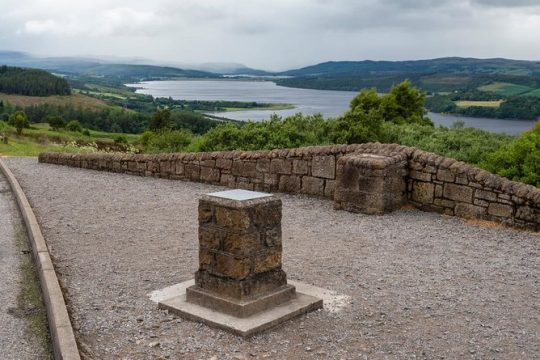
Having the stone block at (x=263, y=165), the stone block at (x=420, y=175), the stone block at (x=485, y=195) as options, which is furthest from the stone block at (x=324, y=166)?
the stone block at (x=485, y=195)

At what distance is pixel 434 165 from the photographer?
9031 millimetres

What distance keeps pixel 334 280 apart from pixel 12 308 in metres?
3.21

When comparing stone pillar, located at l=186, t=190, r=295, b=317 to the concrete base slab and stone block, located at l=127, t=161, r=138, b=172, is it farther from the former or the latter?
stone block, located at l=127, t=161, r=138, b=172

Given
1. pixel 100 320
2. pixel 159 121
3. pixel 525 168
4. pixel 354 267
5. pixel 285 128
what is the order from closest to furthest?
pixel 100 320 → pixel 354 267 → pixel 525 168 → pixel 285 128 → pixel 159 121

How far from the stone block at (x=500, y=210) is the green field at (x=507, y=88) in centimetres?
5551

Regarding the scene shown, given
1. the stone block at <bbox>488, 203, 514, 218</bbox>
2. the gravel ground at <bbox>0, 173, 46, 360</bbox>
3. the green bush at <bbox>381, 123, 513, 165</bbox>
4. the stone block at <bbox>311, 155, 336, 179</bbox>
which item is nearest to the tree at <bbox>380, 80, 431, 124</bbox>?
the green bush at <bbox>381, 123, 513, 165</bbox>

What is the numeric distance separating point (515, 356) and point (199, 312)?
2609 millimetres

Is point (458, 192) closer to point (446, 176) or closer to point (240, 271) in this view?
point (446, 176)

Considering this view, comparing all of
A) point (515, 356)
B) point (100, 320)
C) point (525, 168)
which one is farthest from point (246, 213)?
point (525, 168)

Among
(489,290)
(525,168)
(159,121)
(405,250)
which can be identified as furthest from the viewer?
(159,121)

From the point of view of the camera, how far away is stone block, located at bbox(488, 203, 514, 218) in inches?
321

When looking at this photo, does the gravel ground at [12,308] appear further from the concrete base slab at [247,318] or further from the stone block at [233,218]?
the stone block at [233,218]

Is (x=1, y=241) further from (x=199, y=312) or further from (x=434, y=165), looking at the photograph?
(x=434, y=165)

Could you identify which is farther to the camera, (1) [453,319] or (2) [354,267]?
(2) [354,267]
